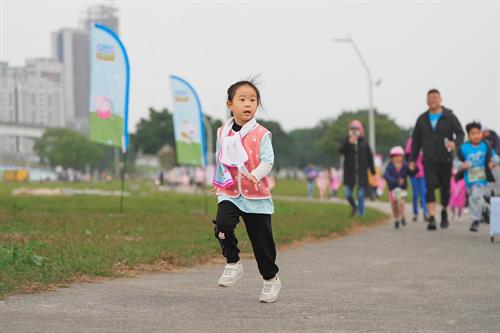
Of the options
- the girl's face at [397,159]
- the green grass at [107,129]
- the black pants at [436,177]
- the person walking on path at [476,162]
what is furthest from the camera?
the green grass at [107,129]

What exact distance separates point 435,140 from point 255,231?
8004 mm

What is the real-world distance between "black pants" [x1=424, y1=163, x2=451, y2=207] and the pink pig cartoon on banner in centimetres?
623

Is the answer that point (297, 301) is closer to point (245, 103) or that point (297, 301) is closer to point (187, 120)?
point (245, 103)

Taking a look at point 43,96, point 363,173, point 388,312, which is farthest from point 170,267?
point 43,96

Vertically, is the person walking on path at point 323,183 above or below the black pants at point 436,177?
below

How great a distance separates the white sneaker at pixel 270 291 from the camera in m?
6.21

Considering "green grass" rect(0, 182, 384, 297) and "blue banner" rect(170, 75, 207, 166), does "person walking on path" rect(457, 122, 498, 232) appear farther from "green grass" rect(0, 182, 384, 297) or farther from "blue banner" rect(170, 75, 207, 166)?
"blue banner" rect(170, 75, 207, 166)

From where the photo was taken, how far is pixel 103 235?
1189 centimetres

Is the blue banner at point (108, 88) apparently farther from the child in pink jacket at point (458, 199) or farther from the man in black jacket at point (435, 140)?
the child in pink jacket at point (458, 199)

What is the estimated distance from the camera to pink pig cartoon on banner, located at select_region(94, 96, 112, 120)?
16.6 m

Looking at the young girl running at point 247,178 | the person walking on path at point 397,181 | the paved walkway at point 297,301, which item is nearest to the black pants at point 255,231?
the young girl running at point 247,178

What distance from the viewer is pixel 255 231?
6.48m

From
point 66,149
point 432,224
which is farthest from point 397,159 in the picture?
point 66,149

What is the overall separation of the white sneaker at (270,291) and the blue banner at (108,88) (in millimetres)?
10647
